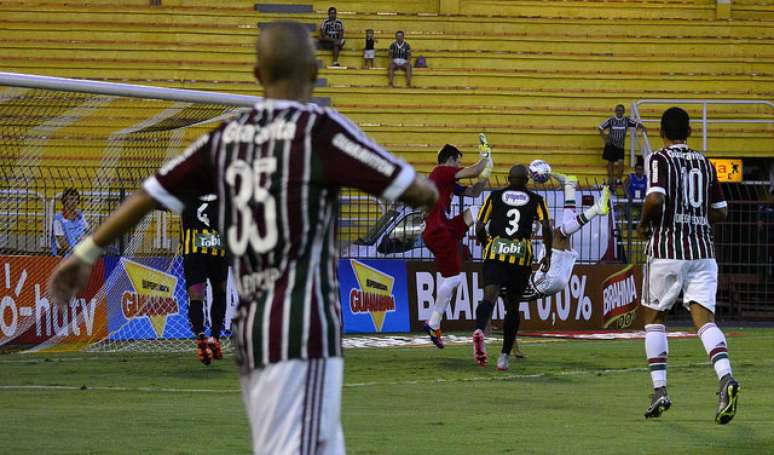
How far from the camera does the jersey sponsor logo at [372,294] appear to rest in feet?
67.3

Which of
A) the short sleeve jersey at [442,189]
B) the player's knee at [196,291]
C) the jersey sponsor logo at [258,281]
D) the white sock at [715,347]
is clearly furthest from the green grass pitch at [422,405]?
the jersey sponsor logo at [258,281]

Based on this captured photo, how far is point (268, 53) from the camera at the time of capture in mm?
4449

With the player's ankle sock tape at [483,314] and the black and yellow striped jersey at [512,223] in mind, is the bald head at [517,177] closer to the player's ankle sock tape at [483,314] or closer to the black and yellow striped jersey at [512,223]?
the black and yellow striped jersey at [512,223]

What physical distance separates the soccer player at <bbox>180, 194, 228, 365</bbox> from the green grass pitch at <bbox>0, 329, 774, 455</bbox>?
0.99 feet

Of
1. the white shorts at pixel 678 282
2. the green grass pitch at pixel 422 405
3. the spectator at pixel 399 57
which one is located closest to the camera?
the green grass pitch at pixel 422 405

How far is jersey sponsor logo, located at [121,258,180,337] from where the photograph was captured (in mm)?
17531

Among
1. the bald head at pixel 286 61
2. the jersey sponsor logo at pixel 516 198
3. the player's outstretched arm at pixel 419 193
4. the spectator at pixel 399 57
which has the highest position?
the spectator at pixel 399 57

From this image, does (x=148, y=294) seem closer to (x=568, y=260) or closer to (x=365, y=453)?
(x=568, y=260)

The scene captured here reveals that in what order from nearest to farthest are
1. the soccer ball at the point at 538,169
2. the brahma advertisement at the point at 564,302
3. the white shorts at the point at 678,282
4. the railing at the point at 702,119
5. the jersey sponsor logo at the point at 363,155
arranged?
the jersey sponsor logo at the point at 363,155, the white shorts at the point at 678,282, the soccer ball at the point at 538,169, the brahma advertisement at the point at 564,302, the railing at the point at 702,119

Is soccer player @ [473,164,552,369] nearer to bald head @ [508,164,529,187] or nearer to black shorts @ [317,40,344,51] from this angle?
bald head @ [508,164,529,187]

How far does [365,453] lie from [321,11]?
963 inches

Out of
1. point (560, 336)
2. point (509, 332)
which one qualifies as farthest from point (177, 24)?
Result: point (509, 332)

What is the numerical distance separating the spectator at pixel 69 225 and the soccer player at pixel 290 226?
12687mm

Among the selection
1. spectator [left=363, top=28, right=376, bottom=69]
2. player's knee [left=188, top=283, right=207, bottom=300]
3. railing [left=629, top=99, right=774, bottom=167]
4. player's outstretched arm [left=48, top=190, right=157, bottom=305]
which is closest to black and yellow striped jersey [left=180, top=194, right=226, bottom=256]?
player's knee [left=188, top=283, right=207, bottom=300]
